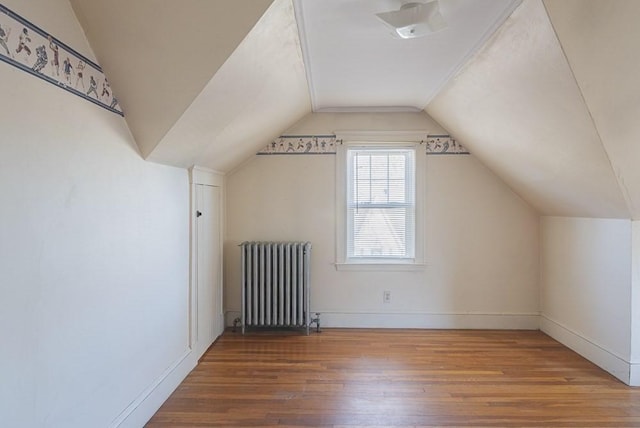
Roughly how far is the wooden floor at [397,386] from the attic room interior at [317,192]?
30 millimetres

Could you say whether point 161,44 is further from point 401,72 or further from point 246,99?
point 401,72

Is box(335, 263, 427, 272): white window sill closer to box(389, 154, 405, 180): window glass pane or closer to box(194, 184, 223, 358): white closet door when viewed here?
box(389, 154, 405, 180): window glass pane

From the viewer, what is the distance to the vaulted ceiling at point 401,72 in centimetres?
179

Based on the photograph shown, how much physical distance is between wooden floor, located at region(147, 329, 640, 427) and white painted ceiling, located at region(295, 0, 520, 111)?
2.25m

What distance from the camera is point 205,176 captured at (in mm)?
3494

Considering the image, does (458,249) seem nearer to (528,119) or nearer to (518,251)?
(518,251)

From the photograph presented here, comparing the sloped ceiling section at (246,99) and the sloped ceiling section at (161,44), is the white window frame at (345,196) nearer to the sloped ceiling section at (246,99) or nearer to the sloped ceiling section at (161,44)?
the sloped ceiling section at (246,99)

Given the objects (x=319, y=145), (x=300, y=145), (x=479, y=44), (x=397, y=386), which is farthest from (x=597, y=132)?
(x=300, y=145)

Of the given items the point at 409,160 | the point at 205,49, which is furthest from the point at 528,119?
the point at 205,49

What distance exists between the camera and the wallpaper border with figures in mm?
4129

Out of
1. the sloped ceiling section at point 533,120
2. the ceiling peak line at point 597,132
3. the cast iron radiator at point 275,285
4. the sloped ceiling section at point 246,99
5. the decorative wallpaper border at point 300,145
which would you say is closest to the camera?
the ceiling peak line at point 597,132

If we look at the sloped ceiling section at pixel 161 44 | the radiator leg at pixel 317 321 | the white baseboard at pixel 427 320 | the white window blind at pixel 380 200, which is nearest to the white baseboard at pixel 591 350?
the white baseboard at pixel 427 320

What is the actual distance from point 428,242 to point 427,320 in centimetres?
81

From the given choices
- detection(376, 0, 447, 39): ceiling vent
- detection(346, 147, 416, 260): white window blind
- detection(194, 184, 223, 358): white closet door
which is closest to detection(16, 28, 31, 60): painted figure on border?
detection(376, 0, 447, 39): ceiling vent
